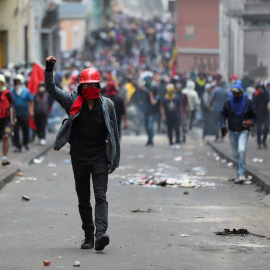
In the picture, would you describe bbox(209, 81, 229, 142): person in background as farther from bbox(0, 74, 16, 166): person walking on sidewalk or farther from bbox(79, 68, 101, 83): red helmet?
bbox(79, 68, 101, 83): red helmet

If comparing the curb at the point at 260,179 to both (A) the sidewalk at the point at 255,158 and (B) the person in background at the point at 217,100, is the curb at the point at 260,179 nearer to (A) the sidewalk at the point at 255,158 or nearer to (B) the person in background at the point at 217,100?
(A) the sidewalk at the point at 255,158

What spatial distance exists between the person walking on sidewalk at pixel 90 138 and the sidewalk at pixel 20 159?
594cm

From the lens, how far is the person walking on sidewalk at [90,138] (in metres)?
9.42

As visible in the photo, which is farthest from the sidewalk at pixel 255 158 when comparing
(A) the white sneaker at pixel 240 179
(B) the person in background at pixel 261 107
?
(B) the person in background at pixel 261 107

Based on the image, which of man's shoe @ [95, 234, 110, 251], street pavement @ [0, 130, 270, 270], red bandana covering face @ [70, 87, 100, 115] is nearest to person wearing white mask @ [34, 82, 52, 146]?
street pavement @ [0, 130, 270, 270]

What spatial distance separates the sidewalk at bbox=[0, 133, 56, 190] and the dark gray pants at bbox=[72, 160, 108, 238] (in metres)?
5.87

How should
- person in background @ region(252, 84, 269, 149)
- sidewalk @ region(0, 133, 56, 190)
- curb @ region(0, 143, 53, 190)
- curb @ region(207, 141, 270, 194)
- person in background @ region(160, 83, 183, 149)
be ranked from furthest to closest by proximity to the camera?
person in background @ region(160, 83, 183, 149) → person in background @ region(252, 84, 269, 149) → sidewalk @ region(0, 133, 56, 190) → curb @ region(0, 143, 53, 190) → curb @ region(207, 141, 270, 194)

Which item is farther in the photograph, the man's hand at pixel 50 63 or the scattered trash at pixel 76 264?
the man's hand at pixel 50 63

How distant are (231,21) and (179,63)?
12.3 meters

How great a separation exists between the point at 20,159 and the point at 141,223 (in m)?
9.07

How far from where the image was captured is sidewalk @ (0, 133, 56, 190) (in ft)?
53.8

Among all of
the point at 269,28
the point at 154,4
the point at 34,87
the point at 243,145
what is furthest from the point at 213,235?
the point at 154,4

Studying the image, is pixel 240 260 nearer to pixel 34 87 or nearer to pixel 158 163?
pixel 158 163

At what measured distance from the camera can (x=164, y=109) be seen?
25.1 metres
